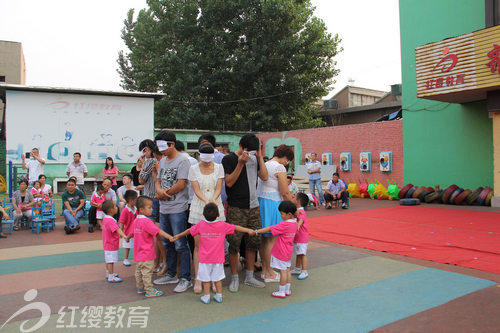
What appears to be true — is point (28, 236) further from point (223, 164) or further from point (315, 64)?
point (315, 64)

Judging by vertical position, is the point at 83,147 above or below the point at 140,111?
below

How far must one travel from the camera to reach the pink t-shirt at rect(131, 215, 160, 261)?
4188 millimetres

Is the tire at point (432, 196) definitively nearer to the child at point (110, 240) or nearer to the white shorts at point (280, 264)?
the white shorts at point (280, 264)

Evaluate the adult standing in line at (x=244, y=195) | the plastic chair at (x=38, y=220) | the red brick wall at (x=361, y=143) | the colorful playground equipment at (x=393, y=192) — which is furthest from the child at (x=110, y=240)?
the red brick wall at (x=361, y=143)

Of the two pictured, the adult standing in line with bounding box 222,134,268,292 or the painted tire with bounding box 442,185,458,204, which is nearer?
the adult standing in line with bounding box 222,134,268,292

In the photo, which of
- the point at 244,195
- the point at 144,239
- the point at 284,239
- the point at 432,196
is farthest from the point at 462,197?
the point at 144,239

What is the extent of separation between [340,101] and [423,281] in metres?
34.0

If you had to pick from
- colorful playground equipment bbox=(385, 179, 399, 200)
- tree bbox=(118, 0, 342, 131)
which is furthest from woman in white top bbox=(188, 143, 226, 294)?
tree bbox=(118, 0, 342, 131)

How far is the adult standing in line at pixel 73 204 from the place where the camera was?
8.16 metres

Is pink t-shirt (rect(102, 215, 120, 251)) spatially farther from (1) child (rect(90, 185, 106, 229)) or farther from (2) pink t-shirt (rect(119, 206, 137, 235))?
(1) child (rect(90, 185, 106, 229))

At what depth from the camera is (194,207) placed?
14.1 ft

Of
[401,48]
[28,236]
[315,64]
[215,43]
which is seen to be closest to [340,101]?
[315,64]

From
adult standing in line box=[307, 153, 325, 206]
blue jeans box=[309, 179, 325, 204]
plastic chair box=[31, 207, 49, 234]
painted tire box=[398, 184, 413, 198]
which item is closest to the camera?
plastic chair box=[31, 207, 49, 234]

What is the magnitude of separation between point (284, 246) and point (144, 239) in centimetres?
163
